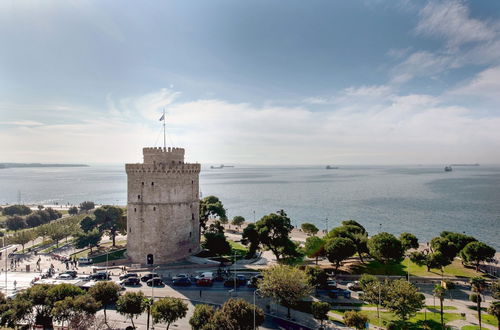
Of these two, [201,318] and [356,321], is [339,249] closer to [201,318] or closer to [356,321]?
[356,321]

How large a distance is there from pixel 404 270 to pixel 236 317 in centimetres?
2865

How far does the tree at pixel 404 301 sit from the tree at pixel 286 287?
291 inches

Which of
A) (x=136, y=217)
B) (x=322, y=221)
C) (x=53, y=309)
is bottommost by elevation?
(x=322, y=221)

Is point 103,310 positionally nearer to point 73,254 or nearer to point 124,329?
point 124,329

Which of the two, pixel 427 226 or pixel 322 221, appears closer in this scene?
pixel 427 226

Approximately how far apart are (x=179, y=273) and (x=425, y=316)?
28.5 metres

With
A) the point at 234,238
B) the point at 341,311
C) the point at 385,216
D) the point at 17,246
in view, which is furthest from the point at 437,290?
the point at 385,216

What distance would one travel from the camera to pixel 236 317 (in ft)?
82.6

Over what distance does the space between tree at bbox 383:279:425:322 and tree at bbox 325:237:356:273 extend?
11640 mm

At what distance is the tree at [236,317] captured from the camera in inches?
964

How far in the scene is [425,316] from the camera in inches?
1135

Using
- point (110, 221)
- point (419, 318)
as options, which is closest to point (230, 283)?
point (419, 318)

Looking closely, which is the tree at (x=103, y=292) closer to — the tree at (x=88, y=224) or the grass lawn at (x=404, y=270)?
the grass lawn at (x=404, y=270)

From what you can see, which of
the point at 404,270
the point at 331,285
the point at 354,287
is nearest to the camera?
the point at 331,285
